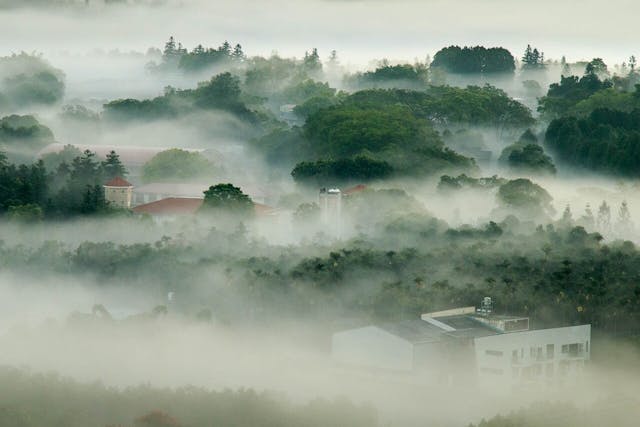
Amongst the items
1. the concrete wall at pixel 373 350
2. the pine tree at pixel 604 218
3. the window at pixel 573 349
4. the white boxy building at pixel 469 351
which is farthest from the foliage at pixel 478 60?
the concrete wall at pixel 373 350

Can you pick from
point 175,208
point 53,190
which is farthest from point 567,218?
point 53,190

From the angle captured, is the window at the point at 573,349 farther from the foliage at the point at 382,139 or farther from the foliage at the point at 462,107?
the foliage at the point at 462,107

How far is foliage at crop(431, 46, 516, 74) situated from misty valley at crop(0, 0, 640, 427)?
29.0 m

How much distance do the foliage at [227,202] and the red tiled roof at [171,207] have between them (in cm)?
65

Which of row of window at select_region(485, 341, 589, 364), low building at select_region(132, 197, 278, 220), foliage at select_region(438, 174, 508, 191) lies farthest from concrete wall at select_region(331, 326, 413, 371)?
foliage at select_region(438, 174, 508, 191)

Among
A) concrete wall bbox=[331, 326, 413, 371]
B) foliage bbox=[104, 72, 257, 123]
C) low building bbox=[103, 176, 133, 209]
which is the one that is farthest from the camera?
foliage bbox=[104, 72, 257, 123]

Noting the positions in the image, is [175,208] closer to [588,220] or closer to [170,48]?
[588,220]

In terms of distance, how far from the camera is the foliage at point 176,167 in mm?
93125

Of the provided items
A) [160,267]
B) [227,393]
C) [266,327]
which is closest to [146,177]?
[160,267]

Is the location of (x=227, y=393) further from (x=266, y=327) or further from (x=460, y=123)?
(x=460, y=123)

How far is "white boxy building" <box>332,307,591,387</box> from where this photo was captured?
165 ft

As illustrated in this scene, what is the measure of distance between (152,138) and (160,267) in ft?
170

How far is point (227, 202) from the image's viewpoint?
254ft

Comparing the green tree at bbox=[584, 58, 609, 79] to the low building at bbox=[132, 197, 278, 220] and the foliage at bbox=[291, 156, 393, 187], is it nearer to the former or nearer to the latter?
the foliage at bbox=[291, 156, 393, 187]
